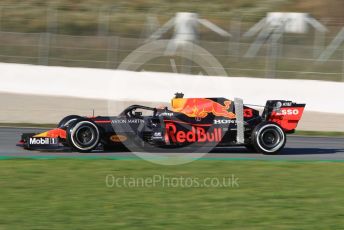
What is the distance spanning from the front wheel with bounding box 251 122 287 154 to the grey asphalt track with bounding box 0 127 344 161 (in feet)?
0.49

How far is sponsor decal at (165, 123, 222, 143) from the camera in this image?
12.1 metres

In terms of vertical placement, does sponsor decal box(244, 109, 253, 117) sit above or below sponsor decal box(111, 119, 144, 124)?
above

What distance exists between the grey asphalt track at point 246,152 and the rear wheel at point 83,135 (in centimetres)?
16

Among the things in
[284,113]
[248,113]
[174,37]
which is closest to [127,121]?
[248,113]

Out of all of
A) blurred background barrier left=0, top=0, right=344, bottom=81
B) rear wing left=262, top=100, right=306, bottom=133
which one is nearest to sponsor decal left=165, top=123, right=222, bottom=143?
rear wing left=262, top=100, right=306, bottom=133

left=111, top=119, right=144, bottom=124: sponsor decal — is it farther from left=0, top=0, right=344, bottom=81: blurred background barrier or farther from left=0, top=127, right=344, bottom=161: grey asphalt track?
left=0, top=0, right=344, bottom=81: blurred background barrier

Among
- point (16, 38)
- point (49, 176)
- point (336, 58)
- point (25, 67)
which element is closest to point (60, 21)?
point (16, 38)

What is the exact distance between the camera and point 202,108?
12.4 meters

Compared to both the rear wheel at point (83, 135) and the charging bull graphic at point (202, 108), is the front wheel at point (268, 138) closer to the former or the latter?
the charging bull graphic at point (202, 108)

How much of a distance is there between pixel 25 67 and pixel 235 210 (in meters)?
15.4

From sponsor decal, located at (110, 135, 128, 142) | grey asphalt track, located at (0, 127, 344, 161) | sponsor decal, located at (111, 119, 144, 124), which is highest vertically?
sponsor decal, located at (111, 119, 144, 124)

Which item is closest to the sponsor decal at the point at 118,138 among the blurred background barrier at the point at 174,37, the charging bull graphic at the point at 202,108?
the charging bull graphic at the point at 202,108

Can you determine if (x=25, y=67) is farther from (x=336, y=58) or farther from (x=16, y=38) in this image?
(x=336, y=58)

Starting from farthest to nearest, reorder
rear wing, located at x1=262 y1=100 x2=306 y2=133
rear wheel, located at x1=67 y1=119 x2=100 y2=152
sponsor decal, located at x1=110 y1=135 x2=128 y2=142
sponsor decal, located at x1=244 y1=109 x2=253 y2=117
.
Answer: rear wing, located at x1=262 y1=100 x2=306 y2=133 < sponsor decal, located at x1=244 y1=109 x2=253 y2=117 < sponsor decal, located at x1=110 y1=135 x2=128 y2=142 < rear wheel, located at x1=67 y1=119 x2=100 y2=152
